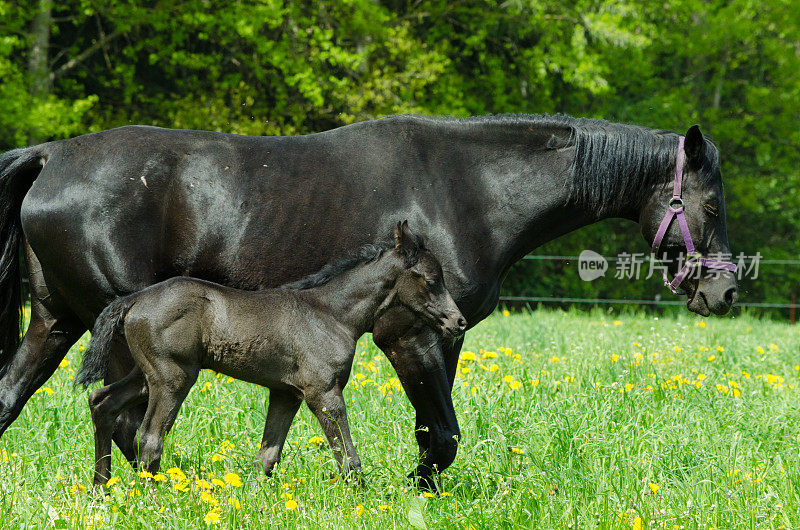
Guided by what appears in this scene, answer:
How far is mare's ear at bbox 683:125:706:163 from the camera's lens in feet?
14.4

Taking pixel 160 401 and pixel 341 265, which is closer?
pixel 160 401

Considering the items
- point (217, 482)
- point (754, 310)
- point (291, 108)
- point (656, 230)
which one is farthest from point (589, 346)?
point (754, 310)

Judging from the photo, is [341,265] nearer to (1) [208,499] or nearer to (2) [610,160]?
(1) [208,499]

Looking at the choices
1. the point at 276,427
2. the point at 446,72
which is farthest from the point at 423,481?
the point at 446,72

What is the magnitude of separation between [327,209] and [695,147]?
185cm

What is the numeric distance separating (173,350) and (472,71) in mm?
15898

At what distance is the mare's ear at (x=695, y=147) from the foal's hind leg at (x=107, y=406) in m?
2.81

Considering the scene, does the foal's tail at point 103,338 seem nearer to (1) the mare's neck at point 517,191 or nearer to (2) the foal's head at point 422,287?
(2) the foal's head at point 422,287

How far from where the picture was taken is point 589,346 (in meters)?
7.68

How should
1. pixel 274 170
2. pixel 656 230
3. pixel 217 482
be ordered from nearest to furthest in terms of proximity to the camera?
pixel 217 482 → pixel 274 170 → pixel 656 230

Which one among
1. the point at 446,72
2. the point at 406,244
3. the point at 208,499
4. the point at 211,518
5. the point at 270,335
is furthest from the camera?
the point at 446,72

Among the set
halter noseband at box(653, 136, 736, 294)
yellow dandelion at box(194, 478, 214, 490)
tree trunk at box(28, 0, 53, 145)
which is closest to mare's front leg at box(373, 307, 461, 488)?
yellow dandelion at box(194, 478, 214, 490)

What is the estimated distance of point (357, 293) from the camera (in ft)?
12.8

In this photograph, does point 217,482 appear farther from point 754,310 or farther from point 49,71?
point 754,310
